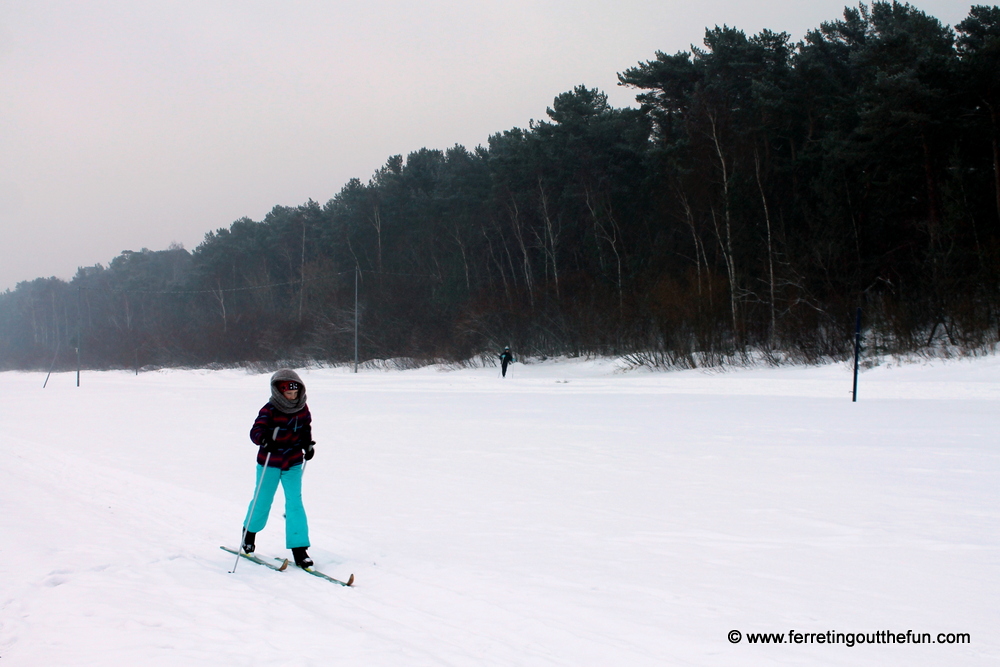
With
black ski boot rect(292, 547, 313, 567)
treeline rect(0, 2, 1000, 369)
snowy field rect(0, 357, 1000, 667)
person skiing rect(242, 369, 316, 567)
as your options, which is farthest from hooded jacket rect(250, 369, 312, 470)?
treeline rect(0, 2, 1000, 369)

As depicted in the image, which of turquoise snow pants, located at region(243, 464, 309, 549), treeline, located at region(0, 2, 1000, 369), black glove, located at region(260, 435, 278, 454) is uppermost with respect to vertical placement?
treeline, located at region(0, 2, 1000, 369)

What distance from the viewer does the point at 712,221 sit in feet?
132

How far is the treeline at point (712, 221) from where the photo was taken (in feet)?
99.6

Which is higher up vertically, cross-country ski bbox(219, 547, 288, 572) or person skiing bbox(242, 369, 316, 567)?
person skiing bbox(242, 369, 316, 567)

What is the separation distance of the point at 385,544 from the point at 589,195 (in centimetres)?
4236

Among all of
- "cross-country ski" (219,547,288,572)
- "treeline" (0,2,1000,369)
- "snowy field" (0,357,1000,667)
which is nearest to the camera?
"snowy field" (0,357,1000,667)

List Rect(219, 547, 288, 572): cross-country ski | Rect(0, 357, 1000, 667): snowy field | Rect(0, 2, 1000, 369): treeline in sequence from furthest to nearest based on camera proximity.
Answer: Rect(0, 2, 1000, 369): treeline → Rect(219, 547, 288, 572): cross-country ski → Rect(0, 357, 1000, 667): snowy field

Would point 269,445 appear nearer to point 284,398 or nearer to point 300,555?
point 284,398

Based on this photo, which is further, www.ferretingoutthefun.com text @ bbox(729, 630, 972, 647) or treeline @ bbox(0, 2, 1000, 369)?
treeline @ bbox(0, 2, 1000, 369)

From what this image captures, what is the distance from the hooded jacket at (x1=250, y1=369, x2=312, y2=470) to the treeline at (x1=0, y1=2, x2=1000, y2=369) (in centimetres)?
2669

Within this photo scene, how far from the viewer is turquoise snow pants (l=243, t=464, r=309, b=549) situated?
20.7 ft

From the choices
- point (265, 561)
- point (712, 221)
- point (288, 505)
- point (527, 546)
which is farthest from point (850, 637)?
point (712, 221)

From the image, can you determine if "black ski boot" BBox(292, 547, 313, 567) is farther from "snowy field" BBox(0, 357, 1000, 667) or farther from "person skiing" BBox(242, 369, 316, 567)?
"snowy field" BBox(0, 357, 1000, 667)

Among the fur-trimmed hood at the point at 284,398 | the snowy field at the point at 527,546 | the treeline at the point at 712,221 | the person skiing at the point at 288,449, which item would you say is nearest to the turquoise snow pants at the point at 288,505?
the person skiing at the point at 288,449
